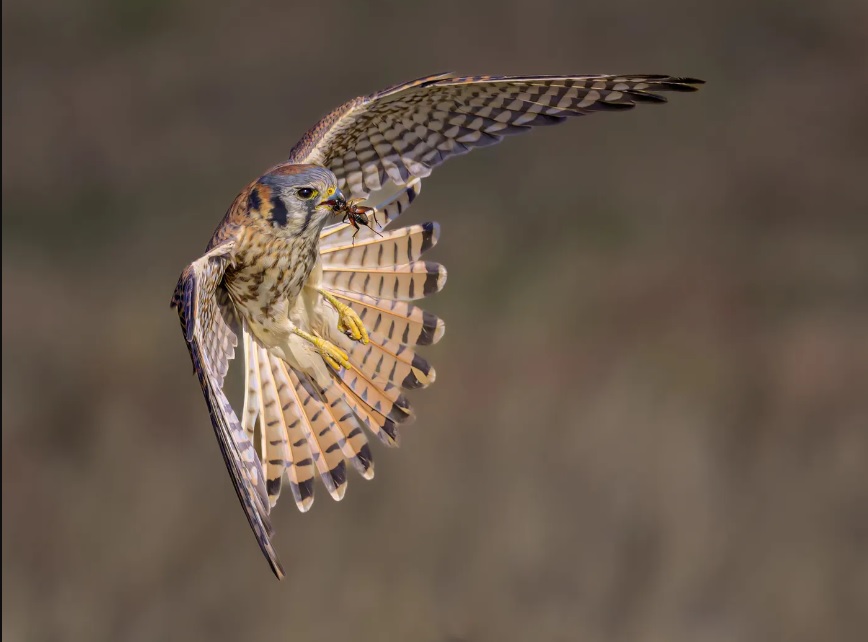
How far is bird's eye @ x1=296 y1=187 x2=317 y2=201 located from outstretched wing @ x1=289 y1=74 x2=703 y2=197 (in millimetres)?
301

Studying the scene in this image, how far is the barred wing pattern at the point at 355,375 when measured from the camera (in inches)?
165

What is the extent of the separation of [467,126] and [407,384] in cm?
80

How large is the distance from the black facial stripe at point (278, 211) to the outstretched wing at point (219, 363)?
14 cm

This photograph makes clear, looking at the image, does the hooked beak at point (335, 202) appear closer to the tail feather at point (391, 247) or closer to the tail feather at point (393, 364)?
the tail feather at point (391, 247)

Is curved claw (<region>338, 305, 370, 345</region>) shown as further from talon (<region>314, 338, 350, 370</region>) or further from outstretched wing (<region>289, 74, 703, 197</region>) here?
outstretched wing (<region>289, 74, 703, 197</region>)

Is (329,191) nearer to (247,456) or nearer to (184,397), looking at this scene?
(247,456)

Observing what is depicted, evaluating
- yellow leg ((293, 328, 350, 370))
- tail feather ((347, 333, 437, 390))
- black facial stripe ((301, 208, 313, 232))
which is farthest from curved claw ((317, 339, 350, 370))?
black facial stripe ((301, 208, 313, 232))

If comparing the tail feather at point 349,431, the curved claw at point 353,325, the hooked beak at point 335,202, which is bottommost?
the tail feather at point 349,431

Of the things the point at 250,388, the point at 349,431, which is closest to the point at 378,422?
the point at 349,431

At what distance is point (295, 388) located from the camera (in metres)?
4.30

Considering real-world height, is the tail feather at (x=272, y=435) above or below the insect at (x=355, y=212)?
below

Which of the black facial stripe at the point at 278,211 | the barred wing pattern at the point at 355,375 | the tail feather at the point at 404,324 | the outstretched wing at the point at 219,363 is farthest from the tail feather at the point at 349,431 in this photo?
the black facial stripe at the point at 278,211

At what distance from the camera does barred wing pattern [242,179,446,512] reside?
4.18 meters

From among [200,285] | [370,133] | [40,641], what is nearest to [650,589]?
[40,641]
